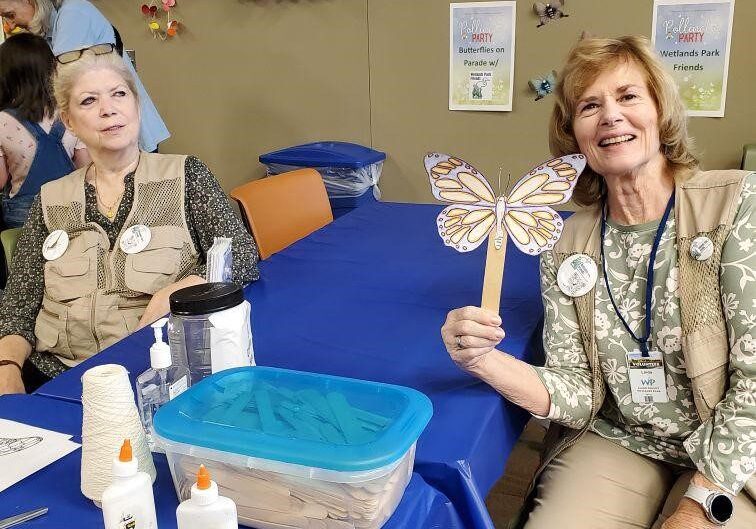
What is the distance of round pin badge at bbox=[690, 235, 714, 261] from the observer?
125cm

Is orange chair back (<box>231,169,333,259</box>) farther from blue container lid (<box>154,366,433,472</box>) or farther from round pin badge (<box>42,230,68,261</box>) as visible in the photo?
blue container lid (<box>154,366,433,472</box>)

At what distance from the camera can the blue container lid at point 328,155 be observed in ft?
11.8

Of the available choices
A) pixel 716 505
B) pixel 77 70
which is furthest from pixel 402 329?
pixel 77 70

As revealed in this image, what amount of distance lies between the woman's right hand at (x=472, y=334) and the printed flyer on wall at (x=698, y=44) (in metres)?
2.43

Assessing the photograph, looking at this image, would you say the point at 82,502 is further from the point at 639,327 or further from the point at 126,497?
the point at 639,327

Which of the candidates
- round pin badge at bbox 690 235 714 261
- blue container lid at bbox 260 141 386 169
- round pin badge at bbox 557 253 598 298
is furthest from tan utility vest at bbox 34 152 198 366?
blue container lid at bbox 260 141 386 169

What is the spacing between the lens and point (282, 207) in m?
2.50

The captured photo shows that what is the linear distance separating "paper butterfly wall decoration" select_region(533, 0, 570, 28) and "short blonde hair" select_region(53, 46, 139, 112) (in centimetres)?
225

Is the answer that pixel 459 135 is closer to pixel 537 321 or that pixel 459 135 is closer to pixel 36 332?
pixel 537 321

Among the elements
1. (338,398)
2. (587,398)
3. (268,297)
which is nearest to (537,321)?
(587,398)

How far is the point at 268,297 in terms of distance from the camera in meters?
1.72

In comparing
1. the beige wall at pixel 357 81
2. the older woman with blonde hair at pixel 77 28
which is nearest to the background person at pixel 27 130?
the older woman with blonde hair at pixel 77 28

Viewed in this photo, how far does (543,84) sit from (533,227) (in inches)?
95.6

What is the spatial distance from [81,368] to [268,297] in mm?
528
